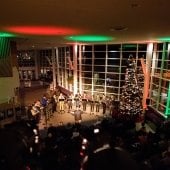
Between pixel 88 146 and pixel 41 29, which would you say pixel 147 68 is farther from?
pixel 41 29

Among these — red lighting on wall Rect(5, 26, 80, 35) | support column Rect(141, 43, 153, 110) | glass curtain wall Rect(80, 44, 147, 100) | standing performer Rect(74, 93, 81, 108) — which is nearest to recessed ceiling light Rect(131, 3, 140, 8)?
red lighting on wall Rect(5, 26, 80, 35)

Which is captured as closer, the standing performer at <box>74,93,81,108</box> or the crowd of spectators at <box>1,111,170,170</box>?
the crowd of spectators at <box>1,111,170,170</box>

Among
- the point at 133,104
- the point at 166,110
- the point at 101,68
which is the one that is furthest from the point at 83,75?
the point at 166,110

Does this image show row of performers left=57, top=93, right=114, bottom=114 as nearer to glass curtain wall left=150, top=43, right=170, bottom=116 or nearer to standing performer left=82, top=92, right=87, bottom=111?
standing performer left=82, top=92, right=87, bottom=111

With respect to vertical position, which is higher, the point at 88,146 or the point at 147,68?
the point at 147,68

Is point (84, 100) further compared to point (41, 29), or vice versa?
point (84, 100)

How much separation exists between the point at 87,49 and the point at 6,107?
910cm

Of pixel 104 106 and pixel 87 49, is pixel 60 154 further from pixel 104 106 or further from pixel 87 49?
pixel 87 49

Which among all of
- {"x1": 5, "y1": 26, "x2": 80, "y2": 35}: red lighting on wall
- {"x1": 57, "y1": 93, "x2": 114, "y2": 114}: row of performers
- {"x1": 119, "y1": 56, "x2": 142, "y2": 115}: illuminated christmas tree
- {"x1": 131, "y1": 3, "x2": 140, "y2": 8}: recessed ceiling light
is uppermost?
{"x1": 5, "y1": 26, "x2": 80, "y2": 35}: red lighting on wall

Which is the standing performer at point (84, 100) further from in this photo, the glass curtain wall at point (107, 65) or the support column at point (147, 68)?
the support column at point (147, 68)

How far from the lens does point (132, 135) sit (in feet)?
31.6

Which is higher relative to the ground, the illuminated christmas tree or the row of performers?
the illuminated christmas tree

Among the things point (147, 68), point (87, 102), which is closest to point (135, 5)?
point (147, 68)

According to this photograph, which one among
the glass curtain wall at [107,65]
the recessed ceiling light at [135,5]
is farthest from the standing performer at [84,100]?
the recessed ceiling light at [135,5]
